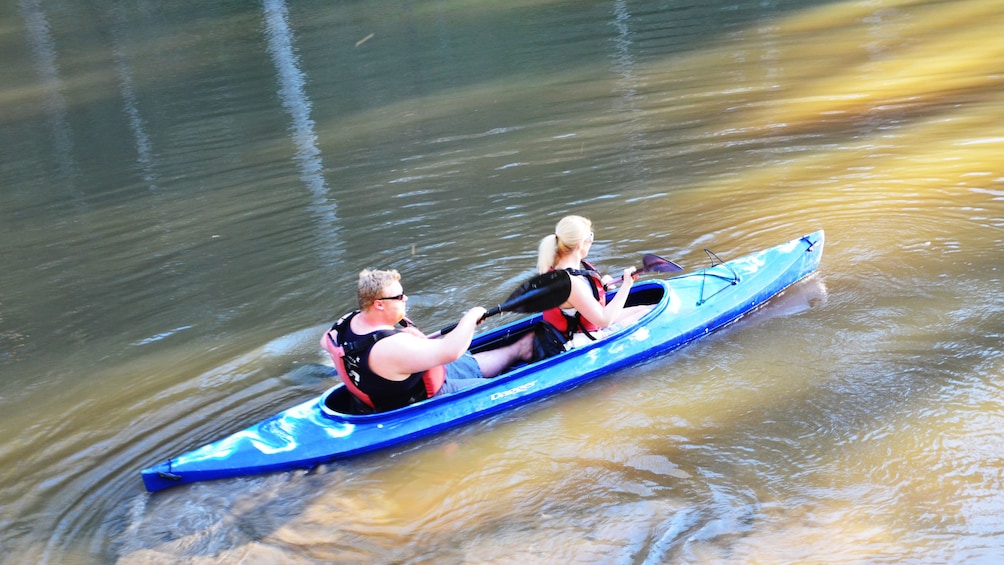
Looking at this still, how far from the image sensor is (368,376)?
4.86 m

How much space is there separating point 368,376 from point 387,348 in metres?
0.25

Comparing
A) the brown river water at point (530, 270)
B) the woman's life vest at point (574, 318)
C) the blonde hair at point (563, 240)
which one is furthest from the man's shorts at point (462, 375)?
the blonde hair at point (563, 240)

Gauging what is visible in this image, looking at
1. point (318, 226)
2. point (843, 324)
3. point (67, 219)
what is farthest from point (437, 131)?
point (843, 324)

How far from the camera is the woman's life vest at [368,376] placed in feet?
15.5

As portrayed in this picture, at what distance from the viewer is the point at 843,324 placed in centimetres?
567

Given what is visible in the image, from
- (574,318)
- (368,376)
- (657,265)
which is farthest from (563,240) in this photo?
(368,376)

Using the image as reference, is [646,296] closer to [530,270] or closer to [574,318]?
[574,318]

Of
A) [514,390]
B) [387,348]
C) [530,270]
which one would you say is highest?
[387,348]

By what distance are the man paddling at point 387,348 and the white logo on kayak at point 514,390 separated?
32 centimetres

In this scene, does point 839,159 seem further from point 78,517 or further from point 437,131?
point 78,517

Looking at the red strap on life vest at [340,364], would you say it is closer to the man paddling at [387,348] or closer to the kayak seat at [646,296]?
the man paddling at [387,348]

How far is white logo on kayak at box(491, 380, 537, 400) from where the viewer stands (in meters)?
5.21

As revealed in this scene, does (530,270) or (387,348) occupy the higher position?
(387,348)

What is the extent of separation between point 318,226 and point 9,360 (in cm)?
278
